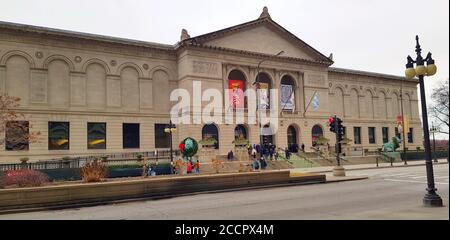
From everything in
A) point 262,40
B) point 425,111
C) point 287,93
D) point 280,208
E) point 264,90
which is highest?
point 262,40

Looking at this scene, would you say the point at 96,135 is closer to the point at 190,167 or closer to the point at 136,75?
the point at 136,75

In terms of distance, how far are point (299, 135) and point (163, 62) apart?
67.8 feet

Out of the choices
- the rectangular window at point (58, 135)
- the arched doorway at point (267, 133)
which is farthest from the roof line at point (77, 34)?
the arched doorway at point (267, 133)

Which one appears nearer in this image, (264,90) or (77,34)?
(77,34)

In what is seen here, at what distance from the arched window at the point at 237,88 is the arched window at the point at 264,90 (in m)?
2.25

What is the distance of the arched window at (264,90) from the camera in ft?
157

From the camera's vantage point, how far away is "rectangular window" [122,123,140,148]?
136 ft

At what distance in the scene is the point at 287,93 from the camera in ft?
166

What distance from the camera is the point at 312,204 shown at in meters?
13.4

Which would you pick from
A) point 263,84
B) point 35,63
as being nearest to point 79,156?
point 35,63

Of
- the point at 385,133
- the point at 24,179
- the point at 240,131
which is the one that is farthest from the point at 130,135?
the point at 385,133

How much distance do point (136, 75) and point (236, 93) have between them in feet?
40.3

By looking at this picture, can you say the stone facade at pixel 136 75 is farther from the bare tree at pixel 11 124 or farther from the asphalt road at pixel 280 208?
the asphalt road at pixel 280 208
